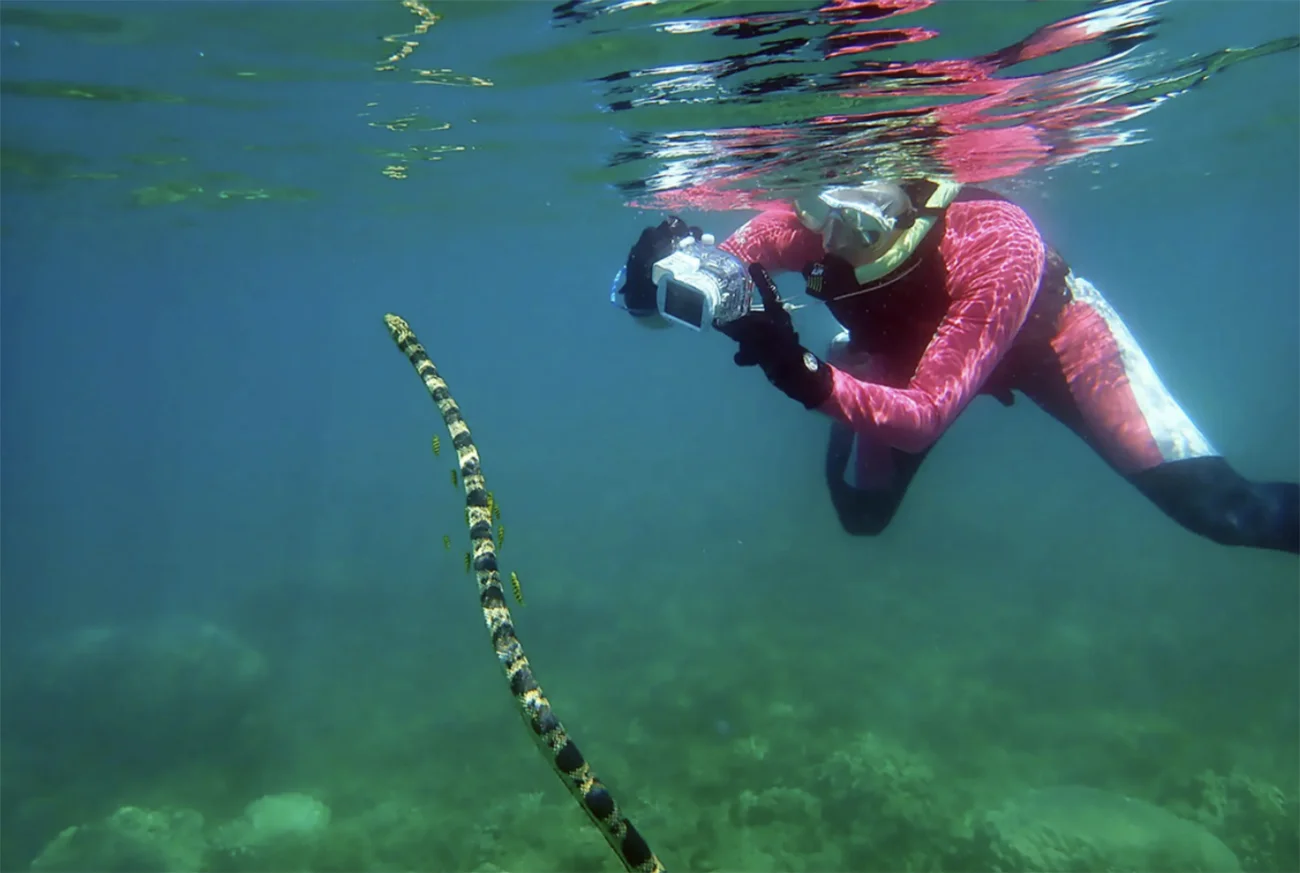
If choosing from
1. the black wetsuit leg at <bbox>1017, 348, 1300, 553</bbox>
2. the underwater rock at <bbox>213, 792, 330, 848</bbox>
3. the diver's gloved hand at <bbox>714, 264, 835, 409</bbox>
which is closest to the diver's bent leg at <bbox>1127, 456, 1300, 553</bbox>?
the black wetsuit leg at <bbox>1017, 348, 1300, 553</bbox>

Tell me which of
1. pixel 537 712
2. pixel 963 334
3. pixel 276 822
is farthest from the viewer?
pixel 276 822

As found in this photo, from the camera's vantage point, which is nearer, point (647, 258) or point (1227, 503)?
point (1227, 503)

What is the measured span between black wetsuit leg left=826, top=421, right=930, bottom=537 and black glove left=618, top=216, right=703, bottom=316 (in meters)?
3.24

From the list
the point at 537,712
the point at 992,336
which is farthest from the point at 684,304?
the point at 537,712

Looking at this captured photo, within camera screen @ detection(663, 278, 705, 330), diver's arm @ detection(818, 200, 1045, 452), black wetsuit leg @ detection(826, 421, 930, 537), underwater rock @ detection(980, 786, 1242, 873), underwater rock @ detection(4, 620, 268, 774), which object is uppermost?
camera screen @ detection(663, 278, 705, 330)

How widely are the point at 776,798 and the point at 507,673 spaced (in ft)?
20.8

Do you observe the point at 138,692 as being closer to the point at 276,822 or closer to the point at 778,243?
the point at 276,822

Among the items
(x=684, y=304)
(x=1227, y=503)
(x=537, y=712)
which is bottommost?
→ (x=1227, y=503)

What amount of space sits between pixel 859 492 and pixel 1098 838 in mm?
3960

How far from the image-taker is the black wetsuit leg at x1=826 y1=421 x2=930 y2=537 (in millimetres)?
8188

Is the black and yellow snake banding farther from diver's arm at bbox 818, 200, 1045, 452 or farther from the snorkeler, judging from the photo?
diver's arm at bbox 818, 200, 1045, 452

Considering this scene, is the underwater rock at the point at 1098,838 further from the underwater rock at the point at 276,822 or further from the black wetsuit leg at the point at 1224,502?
the underwater rock at the point at 276,822

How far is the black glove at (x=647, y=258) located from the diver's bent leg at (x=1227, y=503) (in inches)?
151

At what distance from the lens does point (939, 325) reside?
490cm
